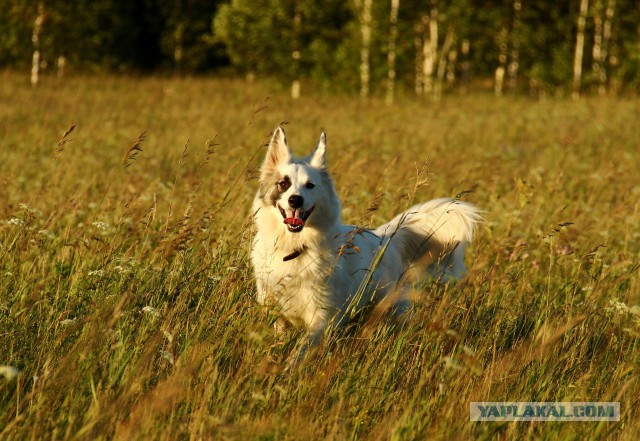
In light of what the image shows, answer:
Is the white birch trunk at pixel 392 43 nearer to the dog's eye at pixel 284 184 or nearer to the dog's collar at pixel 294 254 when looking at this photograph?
the dog's eye at pixel 284 184

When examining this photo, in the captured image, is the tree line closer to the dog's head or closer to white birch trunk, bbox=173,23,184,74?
white birch trunk, bbox=173,23,184,74

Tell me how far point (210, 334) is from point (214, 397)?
1.41 ft

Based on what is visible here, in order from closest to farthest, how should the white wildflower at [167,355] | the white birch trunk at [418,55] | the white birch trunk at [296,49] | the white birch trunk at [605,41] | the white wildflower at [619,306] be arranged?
the white wildflower at [167,355] → the white wildflower at [619,306] → the white birch trunk at [296,49] → the white birch trunk at [418,55] → the white birch trunk at [605,41]

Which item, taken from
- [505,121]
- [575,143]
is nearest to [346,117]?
[505,121]

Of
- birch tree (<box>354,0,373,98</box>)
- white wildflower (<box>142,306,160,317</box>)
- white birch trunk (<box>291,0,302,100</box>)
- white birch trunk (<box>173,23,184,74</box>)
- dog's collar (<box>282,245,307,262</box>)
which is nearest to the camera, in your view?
white wildflower (<box>142,306,160,317</box>)

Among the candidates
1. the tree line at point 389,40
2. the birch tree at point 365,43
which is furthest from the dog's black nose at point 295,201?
the birch tree at point 365,43

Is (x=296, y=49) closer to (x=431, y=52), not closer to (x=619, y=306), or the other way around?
(x=431, y=52)

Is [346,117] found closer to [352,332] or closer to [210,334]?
[352,332]

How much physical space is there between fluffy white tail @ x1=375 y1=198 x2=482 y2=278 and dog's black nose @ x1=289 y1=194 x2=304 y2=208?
734 millimetres

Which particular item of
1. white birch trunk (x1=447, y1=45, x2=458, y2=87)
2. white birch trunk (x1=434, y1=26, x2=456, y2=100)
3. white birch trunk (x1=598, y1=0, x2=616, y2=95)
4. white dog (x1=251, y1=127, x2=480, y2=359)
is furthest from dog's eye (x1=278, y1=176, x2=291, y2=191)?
white birch trunk (x1=598, y1=0, x2=616, y2=95)

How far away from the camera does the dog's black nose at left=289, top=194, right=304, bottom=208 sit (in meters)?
3.99

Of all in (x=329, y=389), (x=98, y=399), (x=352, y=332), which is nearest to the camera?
(x=98, y=399)

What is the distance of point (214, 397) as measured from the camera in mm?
2830

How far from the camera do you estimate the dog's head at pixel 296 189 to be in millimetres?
4020
